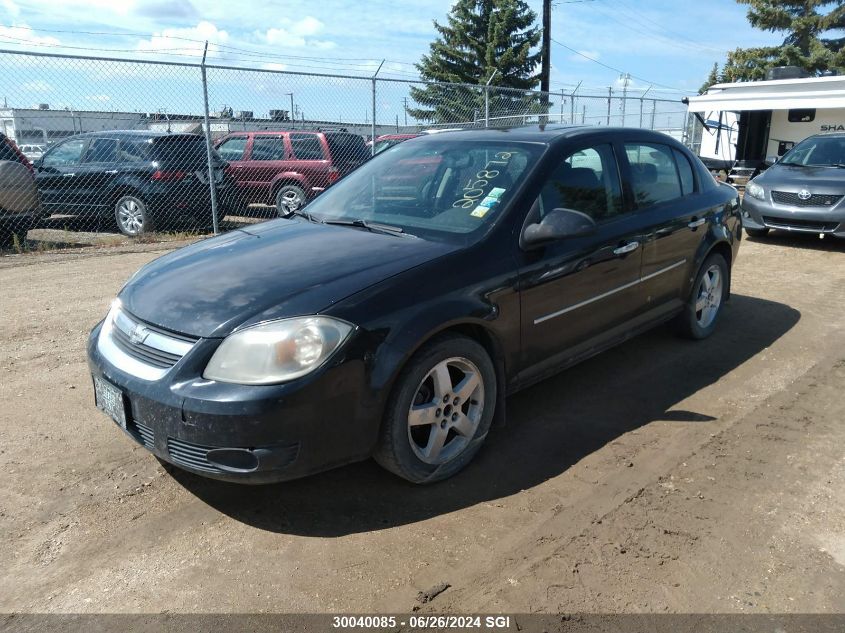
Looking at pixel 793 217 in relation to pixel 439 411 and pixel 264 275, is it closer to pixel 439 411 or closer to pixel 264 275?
pixel 439 411

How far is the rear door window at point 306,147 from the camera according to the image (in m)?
12.0

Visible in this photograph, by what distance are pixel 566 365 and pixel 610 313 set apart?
0.49 meters

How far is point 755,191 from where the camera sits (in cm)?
980

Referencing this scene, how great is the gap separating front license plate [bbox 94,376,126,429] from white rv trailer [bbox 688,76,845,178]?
14706mm

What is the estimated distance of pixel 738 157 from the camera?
1814 centimetres

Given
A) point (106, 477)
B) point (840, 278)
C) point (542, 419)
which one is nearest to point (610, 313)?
point (542, 419)

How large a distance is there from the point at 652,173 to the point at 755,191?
20.1ft

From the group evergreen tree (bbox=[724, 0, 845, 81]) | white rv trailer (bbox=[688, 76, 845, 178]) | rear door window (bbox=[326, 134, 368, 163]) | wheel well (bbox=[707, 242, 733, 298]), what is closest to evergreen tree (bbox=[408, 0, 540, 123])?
evergreen tree (bbox=[724, 0, 845, 81])

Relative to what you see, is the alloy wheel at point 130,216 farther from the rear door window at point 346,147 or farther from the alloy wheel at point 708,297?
the alloy wheel at point 708,297

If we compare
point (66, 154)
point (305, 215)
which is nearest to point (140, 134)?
point (66, 154)

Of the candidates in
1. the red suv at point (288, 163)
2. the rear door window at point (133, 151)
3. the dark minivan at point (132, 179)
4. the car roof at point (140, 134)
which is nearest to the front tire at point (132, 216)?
the dark minivan at point (132, 179)

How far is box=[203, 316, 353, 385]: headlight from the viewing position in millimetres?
2684

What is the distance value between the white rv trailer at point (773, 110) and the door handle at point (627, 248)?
12.1m

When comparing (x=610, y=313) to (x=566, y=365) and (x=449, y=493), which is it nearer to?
(x=566, y=365)
